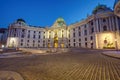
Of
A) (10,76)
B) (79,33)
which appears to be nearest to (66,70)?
(10,76)

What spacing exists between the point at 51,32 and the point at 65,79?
158 feet

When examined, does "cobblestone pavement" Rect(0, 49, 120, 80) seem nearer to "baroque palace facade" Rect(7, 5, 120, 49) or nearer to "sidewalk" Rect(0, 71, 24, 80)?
"sidewalk" Rect(0, 71, 24, 80)

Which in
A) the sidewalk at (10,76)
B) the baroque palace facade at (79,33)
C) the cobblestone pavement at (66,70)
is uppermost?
the baroque palace facade at (79,33)

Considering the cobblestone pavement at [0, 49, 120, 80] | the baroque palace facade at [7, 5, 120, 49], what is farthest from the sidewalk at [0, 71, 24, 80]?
the baroque palace facade at [7, 5, 120, 49]

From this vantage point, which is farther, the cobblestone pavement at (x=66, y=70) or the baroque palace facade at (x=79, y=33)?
the baroque palace facade at (x=79, y=33)

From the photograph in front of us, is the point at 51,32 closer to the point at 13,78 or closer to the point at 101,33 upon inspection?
the point at 101,33

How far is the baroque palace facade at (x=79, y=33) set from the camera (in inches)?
1176

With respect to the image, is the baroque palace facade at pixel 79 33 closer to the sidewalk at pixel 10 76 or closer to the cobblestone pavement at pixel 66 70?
the cobblestone pavement at pixel 66 70

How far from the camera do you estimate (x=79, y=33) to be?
4097 centimetres

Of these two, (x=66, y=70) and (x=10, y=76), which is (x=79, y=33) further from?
(x=10, y=76)

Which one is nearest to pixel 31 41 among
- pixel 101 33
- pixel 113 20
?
pixel 101 33

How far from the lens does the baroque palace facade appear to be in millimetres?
29875

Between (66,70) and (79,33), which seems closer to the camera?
(66,70)

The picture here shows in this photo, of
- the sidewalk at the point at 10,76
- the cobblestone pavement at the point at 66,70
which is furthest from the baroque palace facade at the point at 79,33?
the sidewalk at the point at 10,76
